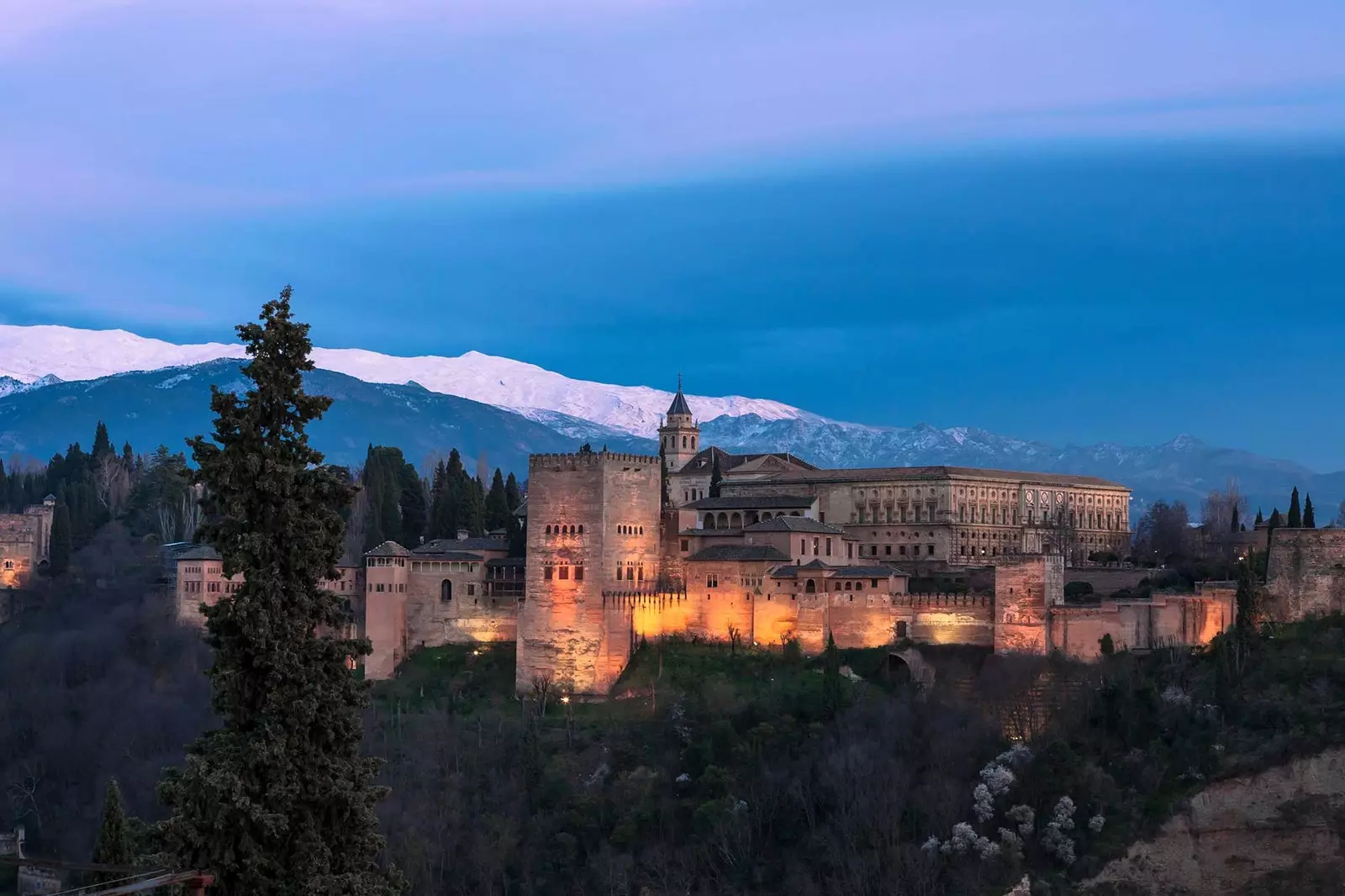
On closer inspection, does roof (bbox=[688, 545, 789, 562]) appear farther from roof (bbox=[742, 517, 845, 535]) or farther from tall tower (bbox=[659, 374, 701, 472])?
tall tower (bbox=[659, 374, 701, 472])

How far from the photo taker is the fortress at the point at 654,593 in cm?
5806

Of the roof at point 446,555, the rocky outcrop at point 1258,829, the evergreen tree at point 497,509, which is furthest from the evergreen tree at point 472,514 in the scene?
the rocky outcrop at point 1258,829

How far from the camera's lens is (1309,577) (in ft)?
189

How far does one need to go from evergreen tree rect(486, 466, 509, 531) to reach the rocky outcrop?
33536 mm

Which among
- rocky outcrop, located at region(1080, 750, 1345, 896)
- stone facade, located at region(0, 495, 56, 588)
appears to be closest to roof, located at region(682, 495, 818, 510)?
rocky outcrop, located at region(1080, 750, 1345, 896)

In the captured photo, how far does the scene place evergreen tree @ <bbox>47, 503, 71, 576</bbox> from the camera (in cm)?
8106

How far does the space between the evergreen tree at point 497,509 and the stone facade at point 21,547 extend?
20540 millimetres

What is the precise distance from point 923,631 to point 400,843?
716 inches

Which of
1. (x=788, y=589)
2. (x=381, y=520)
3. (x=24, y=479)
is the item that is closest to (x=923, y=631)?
(x=788, y=589)

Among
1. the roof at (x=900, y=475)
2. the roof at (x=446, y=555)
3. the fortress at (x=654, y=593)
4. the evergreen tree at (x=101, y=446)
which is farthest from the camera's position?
the evergreen tree at (x=101, y=446)

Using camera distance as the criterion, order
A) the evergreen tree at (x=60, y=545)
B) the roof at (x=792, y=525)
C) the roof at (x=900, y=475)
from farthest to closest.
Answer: the roof at (x=900, y=475), the evergreen tree at (x=60, y=545), the roof at (x=792, y=525)

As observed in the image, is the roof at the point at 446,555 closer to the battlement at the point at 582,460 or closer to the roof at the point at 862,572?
the battlement at the point at 582,460

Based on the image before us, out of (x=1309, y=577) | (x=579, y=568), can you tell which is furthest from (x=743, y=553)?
(x=1309, y=577)

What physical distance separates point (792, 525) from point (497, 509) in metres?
17.8
